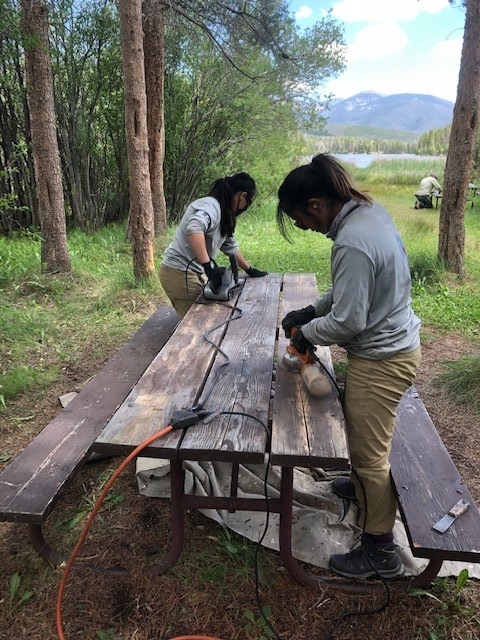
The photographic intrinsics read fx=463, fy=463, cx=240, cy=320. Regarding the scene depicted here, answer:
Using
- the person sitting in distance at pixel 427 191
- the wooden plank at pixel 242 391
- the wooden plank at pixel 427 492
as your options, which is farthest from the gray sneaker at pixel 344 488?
the person sitting in distance at pixel 427 191

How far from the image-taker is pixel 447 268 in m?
5.87

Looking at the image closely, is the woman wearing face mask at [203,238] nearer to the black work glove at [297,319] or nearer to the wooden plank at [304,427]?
the black work glove at [297,319]

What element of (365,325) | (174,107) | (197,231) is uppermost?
(174,107)

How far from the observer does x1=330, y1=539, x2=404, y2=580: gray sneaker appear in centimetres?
193

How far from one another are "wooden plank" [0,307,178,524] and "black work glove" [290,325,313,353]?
0.90 metres

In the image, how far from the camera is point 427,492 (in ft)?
6.16

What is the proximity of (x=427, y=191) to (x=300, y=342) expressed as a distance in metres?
13.2

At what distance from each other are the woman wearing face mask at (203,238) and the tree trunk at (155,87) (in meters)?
4.38

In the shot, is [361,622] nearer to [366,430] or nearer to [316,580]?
[316,580]

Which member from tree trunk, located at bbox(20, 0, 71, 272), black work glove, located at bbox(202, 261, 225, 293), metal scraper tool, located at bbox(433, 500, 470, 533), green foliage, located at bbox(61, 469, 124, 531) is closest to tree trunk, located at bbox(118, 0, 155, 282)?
tree trunk, located at bbox(20, 0, 71, 272)

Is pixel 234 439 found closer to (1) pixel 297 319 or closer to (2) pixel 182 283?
(1) pixel 297 319

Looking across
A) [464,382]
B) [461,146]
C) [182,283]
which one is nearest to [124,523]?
[182,283]

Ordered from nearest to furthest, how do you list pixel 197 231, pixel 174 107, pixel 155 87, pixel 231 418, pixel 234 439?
pixel 234 439
pixel 231 418
pixel 197 231
pixel 155 87
pixel 174 107

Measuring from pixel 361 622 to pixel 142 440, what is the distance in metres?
1.12
